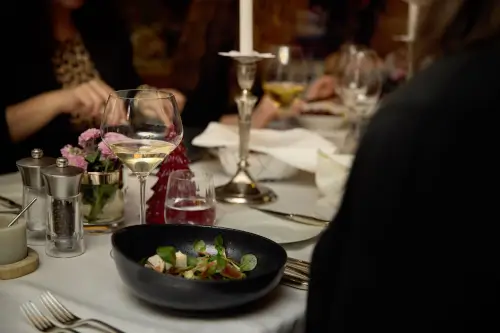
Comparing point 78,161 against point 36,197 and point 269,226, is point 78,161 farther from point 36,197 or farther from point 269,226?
point 269,226

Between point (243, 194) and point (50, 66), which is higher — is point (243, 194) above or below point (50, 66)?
below

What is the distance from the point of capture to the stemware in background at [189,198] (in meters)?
1.08

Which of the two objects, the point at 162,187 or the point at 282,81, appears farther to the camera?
the point at 282,81

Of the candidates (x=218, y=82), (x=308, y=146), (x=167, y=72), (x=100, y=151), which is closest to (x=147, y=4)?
(x=167, y=72)

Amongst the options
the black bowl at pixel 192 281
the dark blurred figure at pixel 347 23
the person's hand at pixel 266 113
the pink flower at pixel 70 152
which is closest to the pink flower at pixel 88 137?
the pink flower at pixel 70 152

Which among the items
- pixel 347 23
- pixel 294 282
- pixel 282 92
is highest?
pixel 347 23

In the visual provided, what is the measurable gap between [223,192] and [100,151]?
0.32m

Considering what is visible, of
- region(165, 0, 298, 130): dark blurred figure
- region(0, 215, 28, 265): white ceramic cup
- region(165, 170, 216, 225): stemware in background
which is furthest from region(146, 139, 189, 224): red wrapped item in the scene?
region(165, 0, 298, 130): dark blurred figure

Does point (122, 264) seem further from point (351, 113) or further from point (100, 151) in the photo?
point (351, 113)

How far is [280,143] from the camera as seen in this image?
5.16 ft

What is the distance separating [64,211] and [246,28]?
1.57ft

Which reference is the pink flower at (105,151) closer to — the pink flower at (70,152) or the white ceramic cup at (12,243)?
the pink flower at (70,152)

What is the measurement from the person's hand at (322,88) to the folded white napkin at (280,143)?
39.3 inches

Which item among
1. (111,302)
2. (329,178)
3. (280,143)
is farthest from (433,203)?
(280,143)
